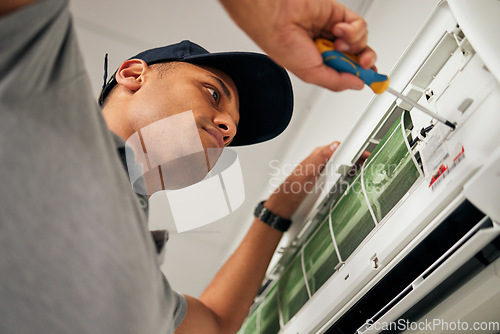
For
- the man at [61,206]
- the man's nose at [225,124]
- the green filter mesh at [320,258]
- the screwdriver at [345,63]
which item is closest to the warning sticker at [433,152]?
the screwdriver at [345,63]

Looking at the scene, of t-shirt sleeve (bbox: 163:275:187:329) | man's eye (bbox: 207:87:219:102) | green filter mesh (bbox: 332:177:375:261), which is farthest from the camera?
man's eye (bbox: 207:87:219:102)

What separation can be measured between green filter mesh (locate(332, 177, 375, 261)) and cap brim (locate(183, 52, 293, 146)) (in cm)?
42

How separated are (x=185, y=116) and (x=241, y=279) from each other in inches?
24.9

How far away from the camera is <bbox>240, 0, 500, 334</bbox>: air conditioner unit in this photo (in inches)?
27.9

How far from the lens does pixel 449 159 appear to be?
76 cm

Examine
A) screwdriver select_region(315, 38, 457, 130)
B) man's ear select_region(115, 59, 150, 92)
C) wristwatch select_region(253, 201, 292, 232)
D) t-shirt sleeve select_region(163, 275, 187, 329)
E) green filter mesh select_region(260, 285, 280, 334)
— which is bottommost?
green filter mesh select_region(260, 285, 280, 334)

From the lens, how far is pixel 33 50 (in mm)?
554

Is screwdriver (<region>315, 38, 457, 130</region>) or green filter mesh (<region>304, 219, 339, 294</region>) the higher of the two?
screwdriver (<region>315, 38, 457, 130</region>)

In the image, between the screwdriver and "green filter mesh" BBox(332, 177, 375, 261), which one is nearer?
the screwdriver

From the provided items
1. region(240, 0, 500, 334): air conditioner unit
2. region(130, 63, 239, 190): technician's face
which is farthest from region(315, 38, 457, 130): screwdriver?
region(130, 63, 239, 190): technician's face

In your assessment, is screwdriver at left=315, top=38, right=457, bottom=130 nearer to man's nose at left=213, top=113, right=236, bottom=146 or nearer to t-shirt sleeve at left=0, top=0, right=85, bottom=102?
t-shirt sleeve at left=0, top=0, right=85, bottom=102

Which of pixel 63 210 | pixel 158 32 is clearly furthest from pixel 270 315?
pixel 158 32

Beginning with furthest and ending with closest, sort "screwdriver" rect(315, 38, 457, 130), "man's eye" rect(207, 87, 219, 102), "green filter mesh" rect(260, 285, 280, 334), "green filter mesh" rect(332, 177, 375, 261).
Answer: "green filter mesh" rect(260, 285, 280, 334)
"man's eye" rect(207, 87, 219, 102)
"green filter mesh" rect(332, 177, 375, 261)
"screwdriver" rect(315, 38, 457, 130)

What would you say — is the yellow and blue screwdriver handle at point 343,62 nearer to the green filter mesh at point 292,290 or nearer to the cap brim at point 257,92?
the cap brim at point 257,92
